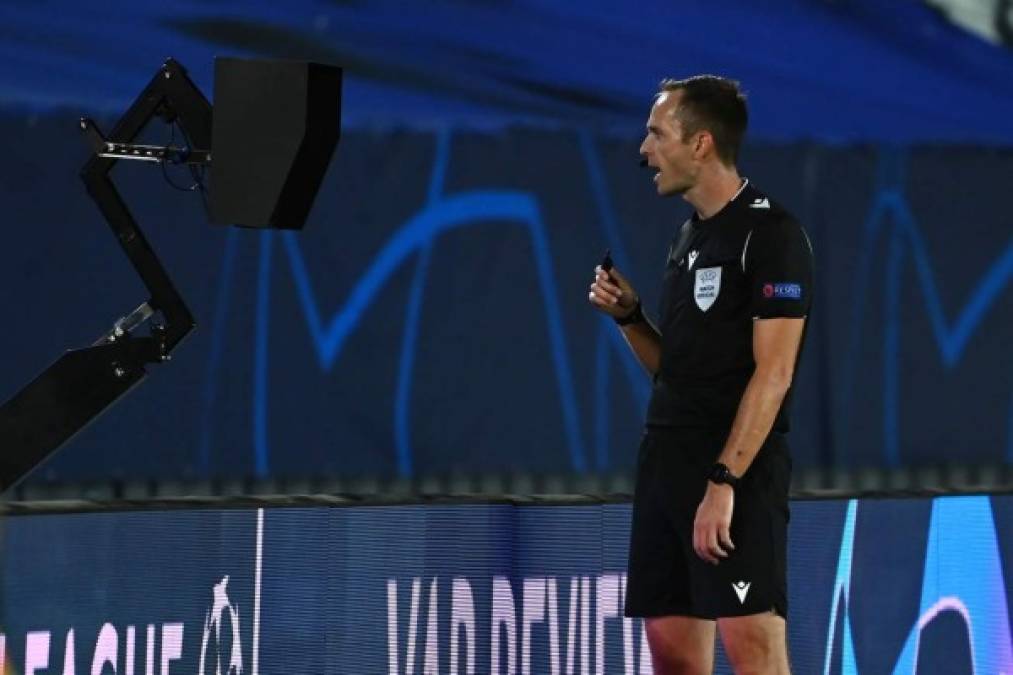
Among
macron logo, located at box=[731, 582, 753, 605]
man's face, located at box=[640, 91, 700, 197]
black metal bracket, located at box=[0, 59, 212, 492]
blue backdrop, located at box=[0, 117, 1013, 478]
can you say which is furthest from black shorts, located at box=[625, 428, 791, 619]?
blue backdrop, located at box=[0, 117, 1013, 478]

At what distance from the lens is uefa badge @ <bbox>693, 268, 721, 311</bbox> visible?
416 cm

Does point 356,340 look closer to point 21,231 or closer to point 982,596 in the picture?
point 21,231

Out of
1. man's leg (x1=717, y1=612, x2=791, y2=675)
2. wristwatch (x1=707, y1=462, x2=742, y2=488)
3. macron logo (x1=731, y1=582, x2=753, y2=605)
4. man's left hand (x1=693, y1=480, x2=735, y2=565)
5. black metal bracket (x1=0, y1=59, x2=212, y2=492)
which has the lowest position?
man's leg (x1=717, y1=612, x2=791, y2=675)

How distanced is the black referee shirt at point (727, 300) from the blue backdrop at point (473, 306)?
342 cm

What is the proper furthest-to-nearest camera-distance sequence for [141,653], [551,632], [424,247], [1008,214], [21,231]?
[1008,214] < [424,247] < [21,231] < [551,632] < [141,653]

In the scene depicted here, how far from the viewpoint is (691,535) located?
415 cm

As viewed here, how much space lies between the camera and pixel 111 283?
7.27 m

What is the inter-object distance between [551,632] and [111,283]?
2753 mm

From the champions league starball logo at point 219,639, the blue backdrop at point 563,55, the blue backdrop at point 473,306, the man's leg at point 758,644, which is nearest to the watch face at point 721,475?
the man's leg at point 758,644

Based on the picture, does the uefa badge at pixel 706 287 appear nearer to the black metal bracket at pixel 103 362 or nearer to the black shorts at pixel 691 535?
the black shorts at pixel 691 535

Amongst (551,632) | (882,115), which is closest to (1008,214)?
(882,115)

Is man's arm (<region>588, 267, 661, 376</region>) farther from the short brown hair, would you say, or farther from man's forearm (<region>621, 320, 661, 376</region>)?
the short brown hair

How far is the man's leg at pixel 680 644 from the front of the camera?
421 centimetres

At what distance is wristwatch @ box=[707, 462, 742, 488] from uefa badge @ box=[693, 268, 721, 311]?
1.11 ft
